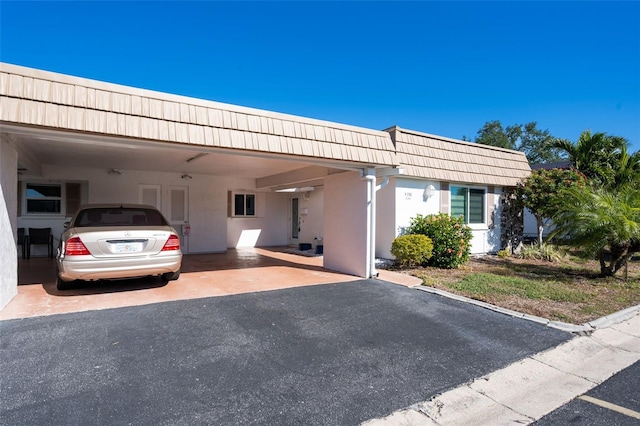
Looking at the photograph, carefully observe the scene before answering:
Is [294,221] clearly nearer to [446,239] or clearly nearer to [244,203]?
[244,203]

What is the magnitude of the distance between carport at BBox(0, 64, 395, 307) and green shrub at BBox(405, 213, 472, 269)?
235 centimetres

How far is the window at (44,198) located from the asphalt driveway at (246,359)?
7.41 meters

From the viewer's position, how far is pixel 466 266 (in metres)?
9.39

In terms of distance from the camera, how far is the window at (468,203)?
37.1 feet

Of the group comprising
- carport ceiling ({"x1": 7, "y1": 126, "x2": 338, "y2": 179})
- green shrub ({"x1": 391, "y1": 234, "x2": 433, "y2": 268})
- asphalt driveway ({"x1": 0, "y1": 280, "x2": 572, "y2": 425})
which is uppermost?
carport ceiling ({"x1": 7, "y1": 126, "x2": 338, "y2": 179})

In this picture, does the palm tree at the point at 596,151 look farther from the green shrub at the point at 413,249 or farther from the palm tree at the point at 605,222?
the green shrub at the point at 413,249

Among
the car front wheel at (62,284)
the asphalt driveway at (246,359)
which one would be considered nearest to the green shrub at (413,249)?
the asphalt driveway at (246,359)

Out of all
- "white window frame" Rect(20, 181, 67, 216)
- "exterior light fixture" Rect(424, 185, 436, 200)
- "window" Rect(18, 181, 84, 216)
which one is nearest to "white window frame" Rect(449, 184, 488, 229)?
"exterior light fixture" Rect(424, 185, 436, 200)

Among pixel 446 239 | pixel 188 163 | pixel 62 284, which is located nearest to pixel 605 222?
pixel 446 239

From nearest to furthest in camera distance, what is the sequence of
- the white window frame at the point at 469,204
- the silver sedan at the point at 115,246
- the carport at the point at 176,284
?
the carport at the point at 176,284, the silver sedan at the point at 115,246, the white window frame at the point at 469,204

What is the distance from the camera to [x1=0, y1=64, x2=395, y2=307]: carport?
175 inches

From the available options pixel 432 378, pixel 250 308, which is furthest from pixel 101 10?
pixel 432 378

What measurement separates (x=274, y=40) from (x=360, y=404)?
13.3m

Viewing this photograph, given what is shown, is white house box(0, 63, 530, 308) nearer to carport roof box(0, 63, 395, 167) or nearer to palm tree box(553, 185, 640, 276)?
carport roof box(0, 63, 395, 167)
